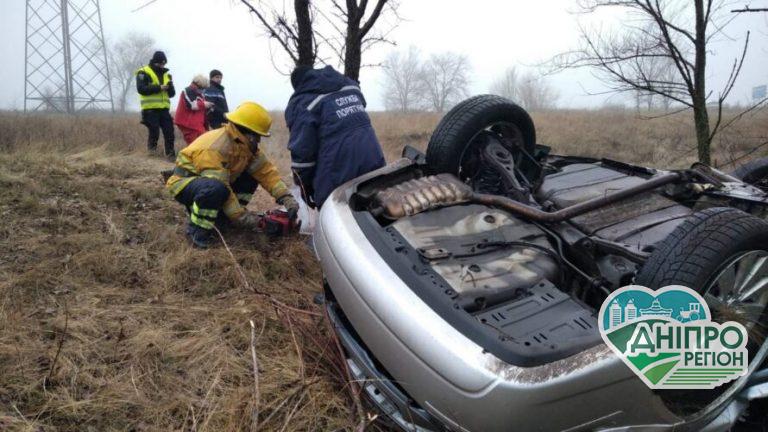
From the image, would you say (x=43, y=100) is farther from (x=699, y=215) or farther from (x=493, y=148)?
(x=699, y=215)

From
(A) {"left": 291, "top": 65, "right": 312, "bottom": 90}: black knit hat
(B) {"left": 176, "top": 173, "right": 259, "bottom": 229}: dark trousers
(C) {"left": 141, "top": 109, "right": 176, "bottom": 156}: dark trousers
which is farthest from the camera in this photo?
(C) {"left": 141, "top": 109, "right": 176, "bottom": 156}: dark trousers

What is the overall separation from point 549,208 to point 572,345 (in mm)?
1333

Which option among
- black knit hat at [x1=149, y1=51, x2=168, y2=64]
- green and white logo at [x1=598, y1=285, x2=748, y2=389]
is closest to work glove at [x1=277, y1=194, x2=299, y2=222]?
green and white logo at [x1=598, y1=285, x2=748, y2=389]

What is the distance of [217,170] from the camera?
375cm

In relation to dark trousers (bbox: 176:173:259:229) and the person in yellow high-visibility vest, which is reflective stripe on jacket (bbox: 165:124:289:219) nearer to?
dark trousers (bbox: 176:173:259:229)

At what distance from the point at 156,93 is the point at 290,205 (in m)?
3.92

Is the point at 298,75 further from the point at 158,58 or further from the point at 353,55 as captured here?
the point at 158,58

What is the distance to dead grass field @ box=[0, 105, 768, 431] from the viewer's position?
2.15 m

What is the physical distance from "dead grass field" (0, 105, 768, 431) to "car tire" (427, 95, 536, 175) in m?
1.17

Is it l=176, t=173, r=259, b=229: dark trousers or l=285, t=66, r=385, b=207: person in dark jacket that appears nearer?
l=285, t=66, r=385, b=207: person in dark jacket

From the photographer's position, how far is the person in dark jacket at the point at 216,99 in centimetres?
720

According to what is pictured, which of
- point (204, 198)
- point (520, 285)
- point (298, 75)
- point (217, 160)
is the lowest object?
point (204, 198)

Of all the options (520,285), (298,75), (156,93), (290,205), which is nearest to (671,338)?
(520,285)

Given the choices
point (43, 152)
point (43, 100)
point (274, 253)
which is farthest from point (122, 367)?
point (43, 100)
